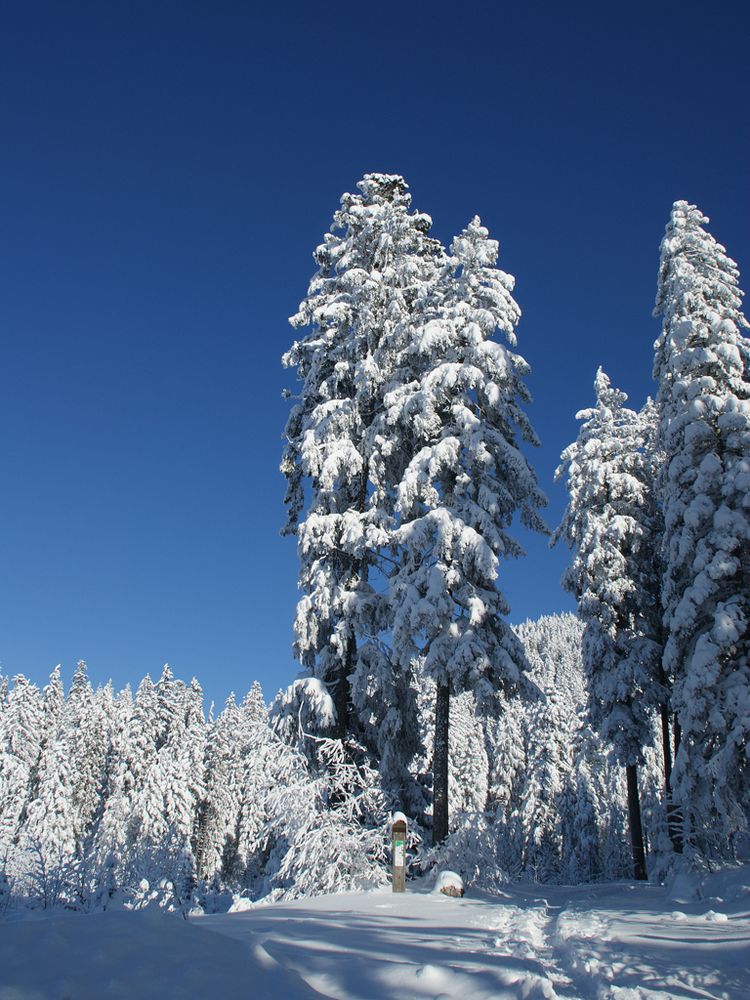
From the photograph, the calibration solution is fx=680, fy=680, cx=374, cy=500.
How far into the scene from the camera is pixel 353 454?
738 inches

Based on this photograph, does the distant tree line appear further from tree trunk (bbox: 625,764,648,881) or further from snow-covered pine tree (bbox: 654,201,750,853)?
snow-covered pine tree (bbox: 654,201,750,853)

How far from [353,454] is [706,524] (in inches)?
367

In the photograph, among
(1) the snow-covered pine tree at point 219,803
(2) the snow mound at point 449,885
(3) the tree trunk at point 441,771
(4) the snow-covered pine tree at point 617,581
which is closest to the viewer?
(2) the snow mound at point 449,885

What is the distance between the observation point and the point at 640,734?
21.8 m

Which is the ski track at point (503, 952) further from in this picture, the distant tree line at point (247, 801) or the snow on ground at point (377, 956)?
the distant tree line at point (247, 801)

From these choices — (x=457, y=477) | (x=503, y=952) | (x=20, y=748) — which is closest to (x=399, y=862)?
(x=503, y=952)

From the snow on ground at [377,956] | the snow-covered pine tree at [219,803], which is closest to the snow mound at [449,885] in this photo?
the snow on ground at [377,956]

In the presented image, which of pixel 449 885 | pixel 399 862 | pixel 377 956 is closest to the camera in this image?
pixel 377 956

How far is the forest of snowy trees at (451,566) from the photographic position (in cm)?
1524

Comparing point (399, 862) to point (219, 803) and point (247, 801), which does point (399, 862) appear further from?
point (219, 803)

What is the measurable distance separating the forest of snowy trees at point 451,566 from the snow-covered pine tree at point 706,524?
69 mm

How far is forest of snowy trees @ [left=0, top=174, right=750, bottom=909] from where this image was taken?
50.0 ft

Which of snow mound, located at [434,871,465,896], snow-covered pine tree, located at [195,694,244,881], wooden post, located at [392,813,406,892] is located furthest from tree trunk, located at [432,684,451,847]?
snow-covered pine tree, located at [195,694,244,881]

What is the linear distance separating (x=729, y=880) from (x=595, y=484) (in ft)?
44.2
